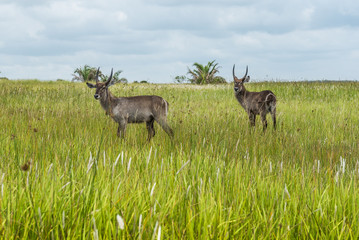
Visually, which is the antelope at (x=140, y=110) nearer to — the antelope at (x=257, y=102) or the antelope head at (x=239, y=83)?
the antelope at (x=257, y=102)

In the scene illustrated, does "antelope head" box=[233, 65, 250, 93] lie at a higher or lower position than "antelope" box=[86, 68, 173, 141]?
higher

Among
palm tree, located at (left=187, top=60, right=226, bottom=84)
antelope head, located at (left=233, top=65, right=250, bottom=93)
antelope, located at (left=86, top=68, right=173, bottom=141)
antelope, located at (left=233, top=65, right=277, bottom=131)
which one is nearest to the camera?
antelope, located at (left=86, top=68, right=173, bottom=141)

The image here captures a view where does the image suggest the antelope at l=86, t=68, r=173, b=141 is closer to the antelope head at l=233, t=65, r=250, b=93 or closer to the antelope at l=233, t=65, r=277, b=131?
the antelope at l=233, t=65, r=277, b=131

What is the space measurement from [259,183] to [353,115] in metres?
9.32

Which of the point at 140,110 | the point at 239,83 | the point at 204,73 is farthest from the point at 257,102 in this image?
the point at 204,73

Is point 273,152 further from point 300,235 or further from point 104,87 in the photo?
point 104,87

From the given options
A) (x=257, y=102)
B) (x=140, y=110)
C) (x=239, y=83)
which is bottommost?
(x=140, y=110)

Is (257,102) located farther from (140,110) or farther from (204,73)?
(204,73)

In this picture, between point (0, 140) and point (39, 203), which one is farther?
point (0, 140)


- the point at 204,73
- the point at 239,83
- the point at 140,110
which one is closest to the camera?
the point at 140,110

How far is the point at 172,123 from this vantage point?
26.7 ft

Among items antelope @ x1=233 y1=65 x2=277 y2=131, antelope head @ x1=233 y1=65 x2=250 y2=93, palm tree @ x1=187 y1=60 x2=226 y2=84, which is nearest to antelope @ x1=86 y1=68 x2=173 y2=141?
antelope @ x1=233 y1=65 x2=277 y2=131

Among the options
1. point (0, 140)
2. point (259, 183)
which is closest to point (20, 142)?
point (0, 140)

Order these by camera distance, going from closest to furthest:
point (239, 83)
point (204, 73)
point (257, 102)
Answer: point (257, 102), point (239, 83), point (204, 73)
